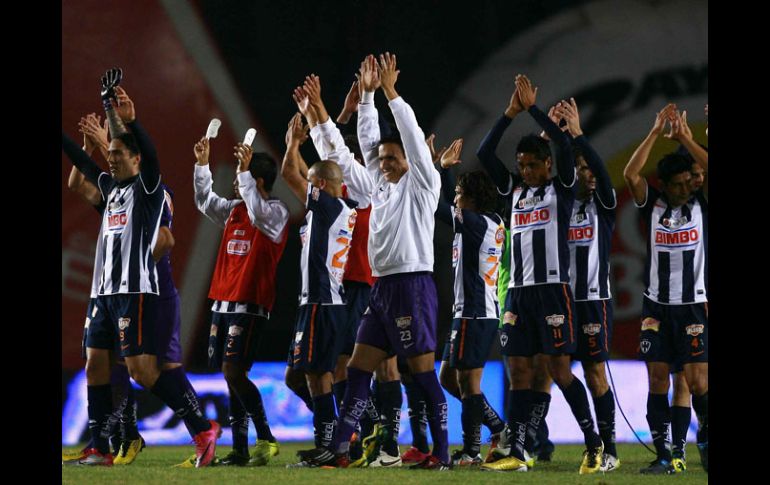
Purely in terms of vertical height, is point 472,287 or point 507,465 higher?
point 472,287

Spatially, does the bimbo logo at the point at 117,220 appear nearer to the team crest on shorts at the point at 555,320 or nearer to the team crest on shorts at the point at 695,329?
the team crest on shorts at the point at 555,320

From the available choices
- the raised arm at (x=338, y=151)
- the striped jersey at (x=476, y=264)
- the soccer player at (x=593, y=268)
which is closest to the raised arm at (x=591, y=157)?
the soccer player at (x=593, y=268)

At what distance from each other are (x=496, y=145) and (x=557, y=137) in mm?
450

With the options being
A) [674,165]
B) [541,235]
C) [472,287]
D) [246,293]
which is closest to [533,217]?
[541,235]

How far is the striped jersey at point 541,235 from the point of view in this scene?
747 cm

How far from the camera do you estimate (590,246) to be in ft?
26.8

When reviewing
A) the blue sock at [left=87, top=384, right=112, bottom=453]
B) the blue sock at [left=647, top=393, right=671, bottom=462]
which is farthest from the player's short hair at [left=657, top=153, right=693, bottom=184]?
the blue sock at [left=87, top=384, right=112, bottom=453]

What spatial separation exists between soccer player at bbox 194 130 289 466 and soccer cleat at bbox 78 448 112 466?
0.79 metres

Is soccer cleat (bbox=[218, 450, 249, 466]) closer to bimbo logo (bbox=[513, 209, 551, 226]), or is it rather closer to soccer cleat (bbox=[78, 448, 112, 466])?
soccer cleat (bbox=[78, 448, 112, 466])

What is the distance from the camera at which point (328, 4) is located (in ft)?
36.3

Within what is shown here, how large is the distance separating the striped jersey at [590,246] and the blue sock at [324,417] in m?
1.95

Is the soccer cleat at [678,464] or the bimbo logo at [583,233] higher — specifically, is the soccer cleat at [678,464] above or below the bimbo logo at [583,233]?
below

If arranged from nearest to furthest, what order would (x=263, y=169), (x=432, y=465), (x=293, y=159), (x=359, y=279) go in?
(x=432, y=465) < (x=293, y=159) < (x=359, y=279) < (x=263, y=169)

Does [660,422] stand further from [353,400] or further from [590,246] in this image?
[353,400]
